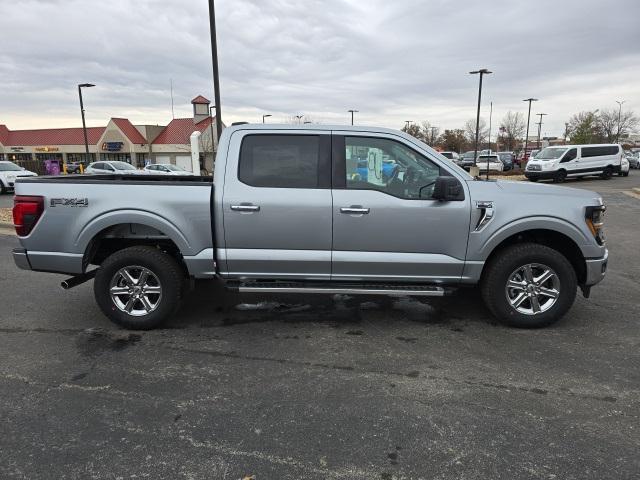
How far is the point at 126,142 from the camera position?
196 ft

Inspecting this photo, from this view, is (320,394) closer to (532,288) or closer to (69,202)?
(532,288)

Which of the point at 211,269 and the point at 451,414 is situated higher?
the point at 211,269

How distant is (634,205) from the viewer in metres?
15.2

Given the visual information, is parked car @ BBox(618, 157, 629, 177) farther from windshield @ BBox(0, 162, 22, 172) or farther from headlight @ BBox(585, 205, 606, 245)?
windshield @ BBox(0, 162, 22, 172)

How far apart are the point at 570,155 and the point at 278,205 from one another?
2549 centimetres

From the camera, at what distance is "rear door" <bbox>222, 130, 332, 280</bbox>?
4.36m

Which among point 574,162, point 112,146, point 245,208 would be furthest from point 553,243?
point 112,146

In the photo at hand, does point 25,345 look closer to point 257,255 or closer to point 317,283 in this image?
point 257,255

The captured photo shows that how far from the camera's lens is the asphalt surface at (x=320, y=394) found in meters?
2.67

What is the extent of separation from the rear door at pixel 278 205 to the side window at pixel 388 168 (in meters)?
0.24

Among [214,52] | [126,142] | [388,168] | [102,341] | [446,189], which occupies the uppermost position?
[214,52]

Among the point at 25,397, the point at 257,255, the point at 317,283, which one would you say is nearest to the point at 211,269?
the point at 257,255

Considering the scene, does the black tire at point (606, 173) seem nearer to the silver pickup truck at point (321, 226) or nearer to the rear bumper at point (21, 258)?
the silver pickup truck at point (321, 226)

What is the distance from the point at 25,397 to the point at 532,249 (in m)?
4.34
